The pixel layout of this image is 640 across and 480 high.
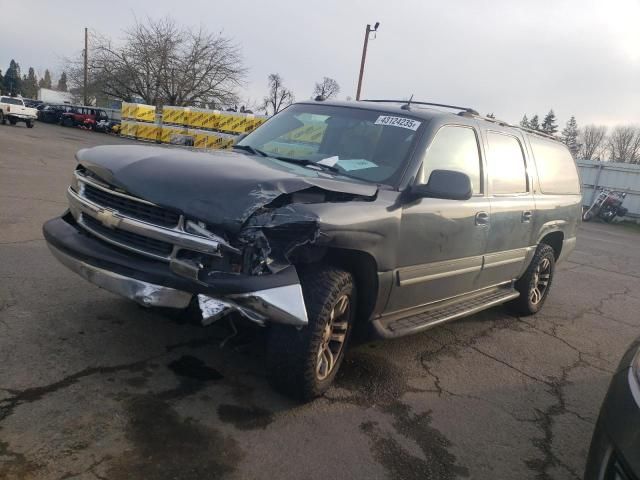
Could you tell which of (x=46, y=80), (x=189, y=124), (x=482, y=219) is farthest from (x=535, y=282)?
(x=46, y=80)

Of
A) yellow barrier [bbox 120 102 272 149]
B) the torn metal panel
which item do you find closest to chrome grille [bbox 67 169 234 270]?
the torn metal panel

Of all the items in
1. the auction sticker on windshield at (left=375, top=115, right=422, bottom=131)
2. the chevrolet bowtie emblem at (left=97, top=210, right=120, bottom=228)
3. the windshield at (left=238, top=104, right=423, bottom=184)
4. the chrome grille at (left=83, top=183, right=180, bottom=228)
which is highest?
the auction sticker on windshield at (left=375, top=115, right=422, bottom=131)

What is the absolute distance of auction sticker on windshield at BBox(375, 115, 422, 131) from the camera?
3.97 meters

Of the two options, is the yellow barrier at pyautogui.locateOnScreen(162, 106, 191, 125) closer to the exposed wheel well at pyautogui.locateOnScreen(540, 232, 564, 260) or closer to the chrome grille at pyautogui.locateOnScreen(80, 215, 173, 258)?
the exposed wheel well at pyautogui.locateOnScreen(540, 232, 564, 260)

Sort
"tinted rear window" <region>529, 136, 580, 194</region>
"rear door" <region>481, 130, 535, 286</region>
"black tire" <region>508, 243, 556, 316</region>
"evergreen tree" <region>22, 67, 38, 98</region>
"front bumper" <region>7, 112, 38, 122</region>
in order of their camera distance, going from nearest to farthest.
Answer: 1. "rear door" <region>481, 130, 535, 286</region>
2. "tinted rear window" <region>529, 136, 580, 194</region>
3. "black tire" <region>508, 243, 556, 316</region>
4. "front bumper" <region>7, 112, 38, 122</region>
5. "evergreen tree" <region>22, 67, 38, 98</region>

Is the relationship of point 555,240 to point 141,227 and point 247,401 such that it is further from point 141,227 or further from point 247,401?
point 141,227

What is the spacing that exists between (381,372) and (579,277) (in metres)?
6.13

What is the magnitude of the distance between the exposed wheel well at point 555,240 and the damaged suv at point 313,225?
1261 millimetres

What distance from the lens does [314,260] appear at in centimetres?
306

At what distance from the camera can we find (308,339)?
9.83ft

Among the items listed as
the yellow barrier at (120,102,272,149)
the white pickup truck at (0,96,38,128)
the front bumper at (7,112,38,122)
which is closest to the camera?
the yellow barrier at (120,102,272,149)

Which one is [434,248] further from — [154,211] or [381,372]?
[154,211]

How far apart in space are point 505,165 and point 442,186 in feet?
5.17

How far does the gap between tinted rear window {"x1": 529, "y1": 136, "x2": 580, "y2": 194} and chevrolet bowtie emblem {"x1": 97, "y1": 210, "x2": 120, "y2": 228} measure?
163 inches
